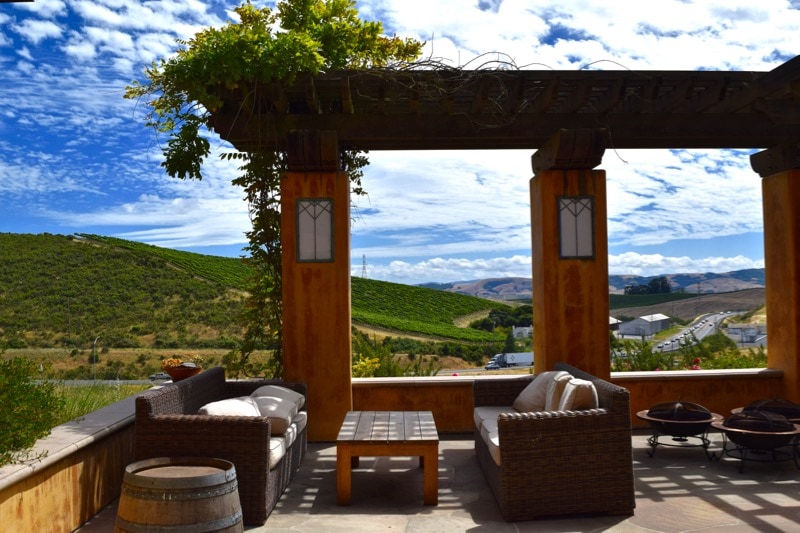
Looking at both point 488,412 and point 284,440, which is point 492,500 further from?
point 284,440

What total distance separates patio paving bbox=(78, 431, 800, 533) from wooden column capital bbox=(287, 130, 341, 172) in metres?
2.64

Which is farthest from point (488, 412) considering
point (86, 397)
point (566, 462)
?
point (86, 397)

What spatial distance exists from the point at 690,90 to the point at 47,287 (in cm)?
2689

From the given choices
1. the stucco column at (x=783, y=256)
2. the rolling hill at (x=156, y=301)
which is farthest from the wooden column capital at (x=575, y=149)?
the rolling hill at (x=156, y=301)

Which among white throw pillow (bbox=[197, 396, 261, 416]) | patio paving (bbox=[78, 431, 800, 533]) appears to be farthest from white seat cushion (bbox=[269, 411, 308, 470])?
patio paving (bbox=[78, 431, 800, 533])

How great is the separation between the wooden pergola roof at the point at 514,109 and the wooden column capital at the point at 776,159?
0.08m

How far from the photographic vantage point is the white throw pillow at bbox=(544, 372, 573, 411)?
4.81m

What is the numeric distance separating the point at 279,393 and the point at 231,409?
3.33 feet

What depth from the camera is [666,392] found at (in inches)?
277

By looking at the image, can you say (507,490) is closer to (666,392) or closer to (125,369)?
(666,392)

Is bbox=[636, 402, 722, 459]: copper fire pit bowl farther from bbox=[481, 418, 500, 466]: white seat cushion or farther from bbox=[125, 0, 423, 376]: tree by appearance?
bbox=[125, 0, 423, 376]: tree

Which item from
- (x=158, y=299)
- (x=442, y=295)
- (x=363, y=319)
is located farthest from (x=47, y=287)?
(x=442, y=295)

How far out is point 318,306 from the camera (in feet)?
21.2

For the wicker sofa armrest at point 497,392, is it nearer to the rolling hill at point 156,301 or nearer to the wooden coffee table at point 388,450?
the wooden coffee table at point 388,450
